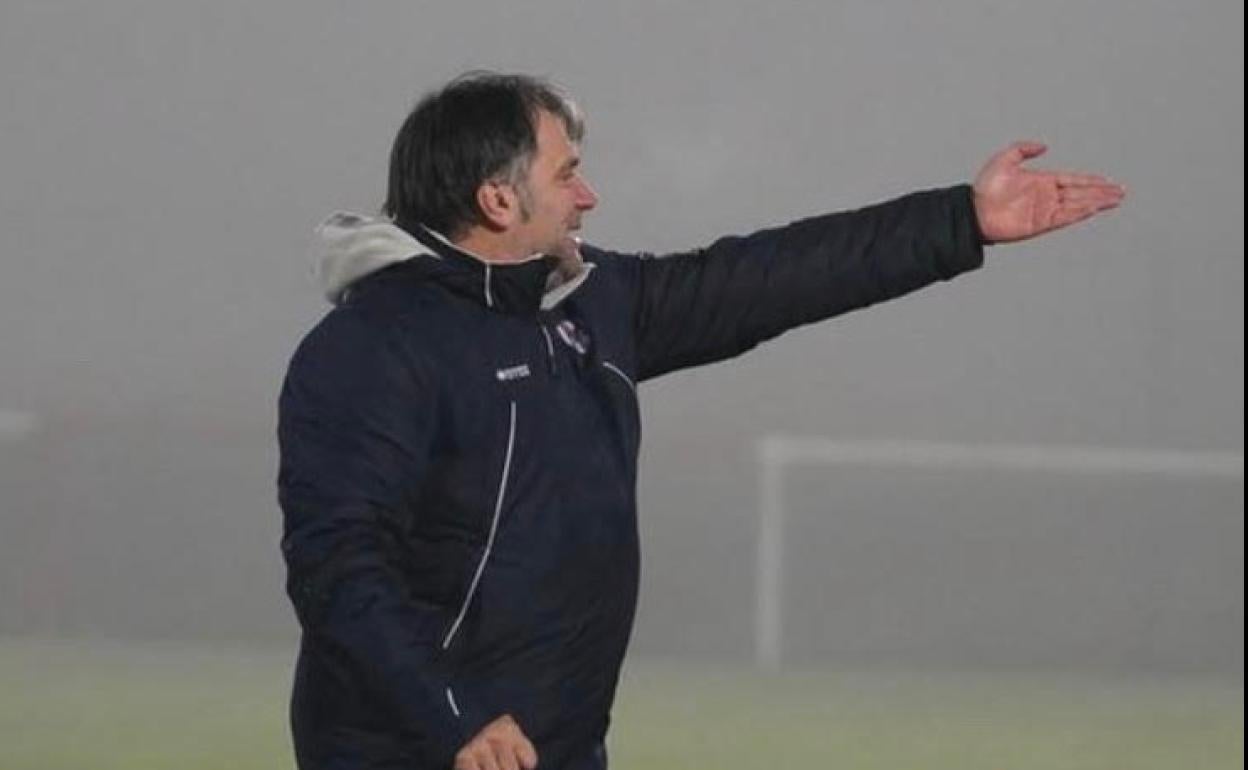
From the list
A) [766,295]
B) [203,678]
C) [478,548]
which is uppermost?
[766,295]

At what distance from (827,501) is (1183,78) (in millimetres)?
1341

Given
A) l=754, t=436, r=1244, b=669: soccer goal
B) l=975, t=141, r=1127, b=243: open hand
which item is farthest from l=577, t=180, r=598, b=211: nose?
l=754, t=436, r=1244, b=669: soccer goal

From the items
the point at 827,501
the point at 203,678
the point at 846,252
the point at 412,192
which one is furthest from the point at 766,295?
the point at 827,501

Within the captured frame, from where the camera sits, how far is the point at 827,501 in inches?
320

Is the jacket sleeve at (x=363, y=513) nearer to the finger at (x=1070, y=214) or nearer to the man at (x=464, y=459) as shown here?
the man at (x=464, y=459)

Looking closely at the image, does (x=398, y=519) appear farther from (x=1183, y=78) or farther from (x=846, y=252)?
(x=1183, y=78)

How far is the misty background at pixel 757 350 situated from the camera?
8.03 metres

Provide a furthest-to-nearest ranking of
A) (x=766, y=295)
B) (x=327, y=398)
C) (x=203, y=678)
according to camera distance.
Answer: (x=203, y=678), (x=766, y=295), (x=327, y=398)

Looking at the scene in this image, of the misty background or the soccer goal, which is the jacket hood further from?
the soccer goal

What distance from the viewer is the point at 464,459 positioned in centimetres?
289

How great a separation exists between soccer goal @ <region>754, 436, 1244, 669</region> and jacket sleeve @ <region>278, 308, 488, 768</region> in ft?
17.1

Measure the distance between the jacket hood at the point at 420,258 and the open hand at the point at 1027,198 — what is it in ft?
1.43

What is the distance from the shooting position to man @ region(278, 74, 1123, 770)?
2.82m

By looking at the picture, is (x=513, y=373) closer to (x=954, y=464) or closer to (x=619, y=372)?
(x=619, y=372)
